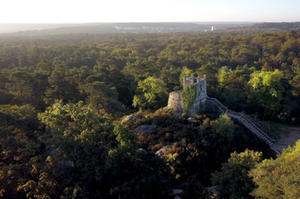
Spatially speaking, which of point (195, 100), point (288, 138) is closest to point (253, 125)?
point (288, 138)

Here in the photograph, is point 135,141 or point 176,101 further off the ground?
point 176,101

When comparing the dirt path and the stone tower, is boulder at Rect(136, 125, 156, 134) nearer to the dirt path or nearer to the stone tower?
the stone tower

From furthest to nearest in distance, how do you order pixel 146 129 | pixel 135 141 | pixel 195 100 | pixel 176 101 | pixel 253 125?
pixel 253 125
pixel 176 101
pixel 195 100
pixel 146 129
pixel 135 141

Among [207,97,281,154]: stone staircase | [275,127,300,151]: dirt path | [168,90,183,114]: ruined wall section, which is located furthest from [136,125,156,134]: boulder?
[275,127,300,151]: dirt path

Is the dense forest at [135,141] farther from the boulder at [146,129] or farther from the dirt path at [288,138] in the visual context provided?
the dirt path at [288,138]

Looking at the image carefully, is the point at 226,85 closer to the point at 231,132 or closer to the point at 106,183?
the point at 231,132

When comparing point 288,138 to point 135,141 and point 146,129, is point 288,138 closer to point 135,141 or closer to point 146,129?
point 146,129

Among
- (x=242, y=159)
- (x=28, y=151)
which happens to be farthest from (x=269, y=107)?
(x=28, y=151)

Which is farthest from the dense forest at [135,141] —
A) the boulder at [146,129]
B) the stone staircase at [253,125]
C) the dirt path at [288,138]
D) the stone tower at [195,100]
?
the dirt path at [288,138]
